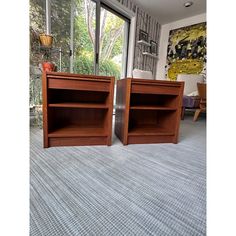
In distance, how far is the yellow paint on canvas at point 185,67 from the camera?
13.1 feet

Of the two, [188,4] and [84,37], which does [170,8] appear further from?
[84,37]

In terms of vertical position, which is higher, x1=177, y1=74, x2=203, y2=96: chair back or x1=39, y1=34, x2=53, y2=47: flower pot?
x1=39, y1=34, x2=53, y2=47: flower pot

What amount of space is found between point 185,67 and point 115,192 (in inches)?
164

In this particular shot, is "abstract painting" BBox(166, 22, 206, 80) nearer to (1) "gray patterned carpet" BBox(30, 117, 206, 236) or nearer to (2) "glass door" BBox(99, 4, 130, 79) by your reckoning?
(2) "glass door" BBox(99, 4, 130, 79)

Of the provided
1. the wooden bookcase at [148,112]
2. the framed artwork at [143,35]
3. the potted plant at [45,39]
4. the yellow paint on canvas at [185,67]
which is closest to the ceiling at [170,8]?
the framed artwork at [143,35]

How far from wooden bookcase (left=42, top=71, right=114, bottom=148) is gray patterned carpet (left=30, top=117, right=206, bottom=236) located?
0.38ft

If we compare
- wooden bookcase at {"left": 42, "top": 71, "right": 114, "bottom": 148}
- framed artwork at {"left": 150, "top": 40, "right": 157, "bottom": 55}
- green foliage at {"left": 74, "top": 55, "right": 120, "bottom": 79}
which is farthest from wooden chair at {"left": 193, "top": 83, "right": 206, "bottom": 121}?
framed artwork at {"left": 150, "top": 40, "right": 157, "bottom": 55}

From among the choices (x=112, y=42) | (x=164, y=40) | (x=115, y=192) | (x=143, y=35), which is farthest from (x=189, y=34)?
(x=115, y=192)

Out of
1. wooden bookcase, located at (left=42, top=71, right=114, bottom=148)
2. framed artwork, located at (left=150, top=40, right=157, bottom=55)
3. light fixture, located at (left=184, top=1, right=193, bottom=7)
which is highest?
light fixture, located at (left=184, top=1, right=193, bottom=7)

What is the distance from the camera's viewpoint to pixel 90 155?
1.29 m

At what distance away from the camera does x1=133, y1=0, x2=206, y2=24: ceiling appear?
350cm

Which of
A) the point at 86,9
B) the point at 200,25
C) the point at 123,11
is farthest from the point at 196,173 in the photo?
the point at 200,25
